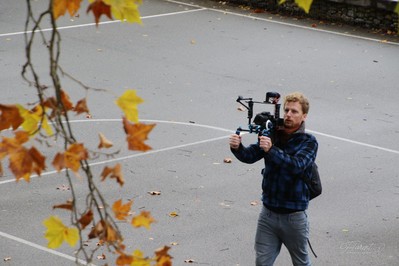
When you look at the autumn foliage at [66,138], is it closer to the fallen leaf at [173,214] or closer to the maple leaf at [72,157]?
the maple leaf at [72,157]

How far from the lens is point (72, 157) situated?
3391mm

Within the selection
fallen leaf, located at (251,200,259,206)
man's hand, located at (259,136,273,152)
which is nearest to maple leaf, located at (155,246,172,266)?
man's hand, located at (259,136,273,152)

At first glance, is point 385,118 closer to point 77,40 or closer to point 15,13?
point 77,40

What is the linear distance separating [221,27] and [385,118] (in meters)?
8.43

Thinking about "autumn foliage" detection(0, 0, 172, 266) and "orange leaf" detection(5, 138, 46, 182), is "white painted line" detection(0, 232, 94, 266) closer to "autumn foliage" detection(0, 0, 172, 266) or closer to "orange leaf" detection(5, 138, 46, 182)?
"autumn foliage" detection(0, 0, 172, 266)

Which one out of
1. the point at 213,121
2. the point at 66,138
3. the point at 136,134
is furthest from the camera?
the point at 213,121

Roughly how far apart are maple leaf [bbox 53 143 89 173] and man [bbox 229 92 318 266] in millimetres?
5144

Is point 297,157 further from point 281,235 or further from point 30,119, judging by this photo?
point 30,119

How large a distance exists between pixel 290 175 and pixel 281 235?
1.87 feet

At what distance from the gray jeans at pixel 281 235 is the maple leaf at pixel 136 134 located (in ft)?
17.4

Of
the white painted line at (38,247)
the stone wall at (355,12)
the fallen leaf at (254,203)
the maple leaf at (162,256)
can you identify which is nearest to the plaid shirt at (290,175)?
the white painted line at (38,247)

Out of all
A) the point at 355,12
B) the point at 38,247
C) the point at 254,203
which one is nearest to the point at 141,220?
the point at 38,247

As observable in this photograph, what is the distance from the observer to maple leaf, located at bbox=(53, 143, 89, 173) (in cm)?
336

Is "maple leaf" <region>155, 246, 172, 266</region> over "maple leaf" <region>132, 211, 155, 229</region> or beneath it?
beneath
